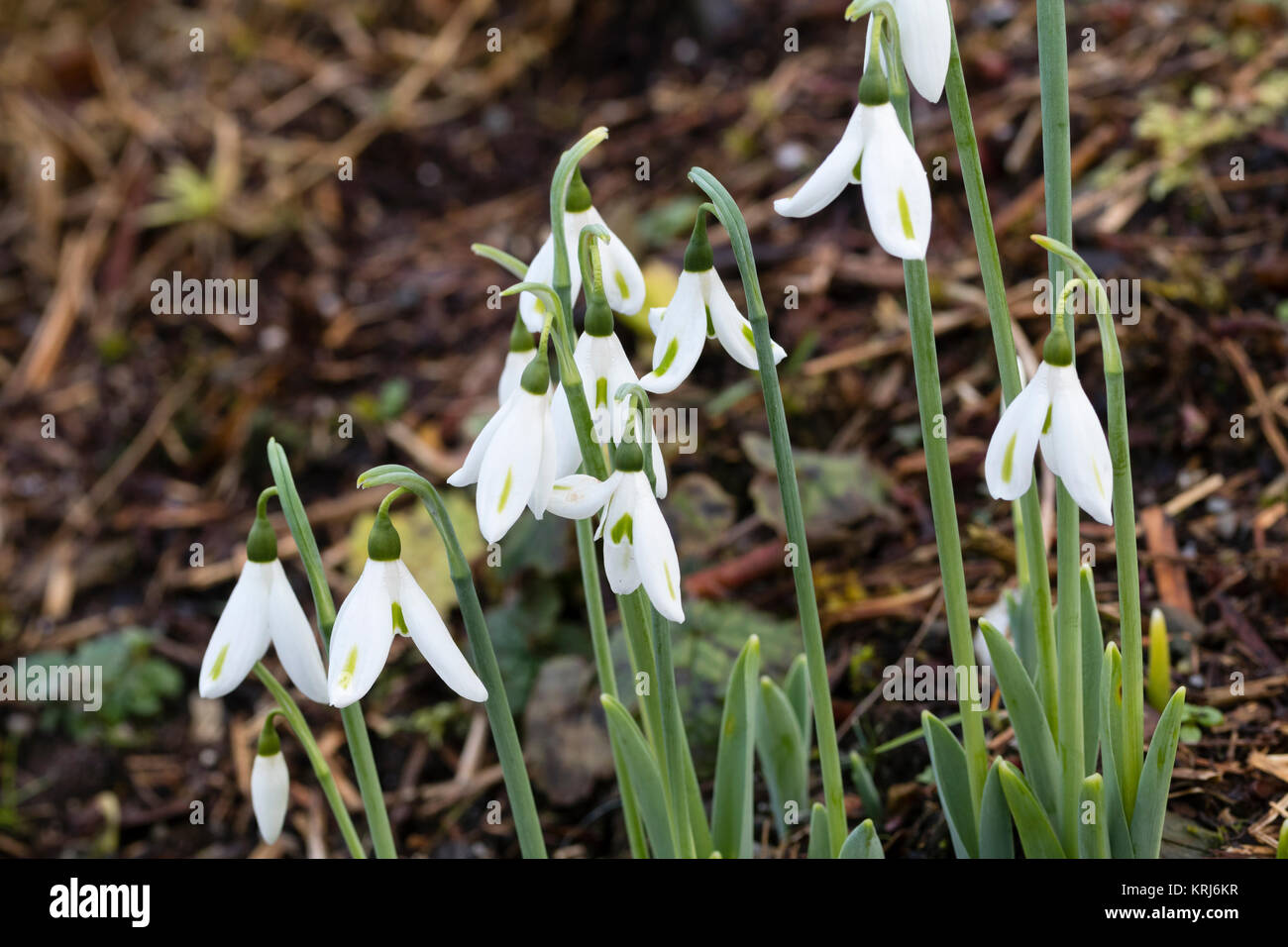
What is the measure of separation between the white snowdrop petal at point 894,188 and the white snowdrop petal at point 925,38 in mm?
50

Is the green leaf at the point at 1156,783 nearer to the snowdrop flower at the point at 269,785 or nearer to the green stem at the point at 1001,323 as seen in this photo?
the green stem at the point at 1001,323

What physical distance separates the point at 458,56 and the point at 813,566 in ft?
9.28

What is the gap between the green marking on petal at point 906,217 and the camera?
1352 mm

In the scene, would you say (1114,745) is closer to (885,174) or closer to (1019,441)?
(1019,441)

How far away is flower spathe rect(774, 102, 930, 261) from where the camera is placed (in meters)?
1.35

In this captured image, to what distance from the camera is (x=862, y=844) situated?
164 cm

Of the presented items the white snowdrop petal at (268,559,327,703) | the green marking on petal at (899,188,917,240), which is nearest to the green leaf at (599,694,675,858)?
the white snowdrop petal at (268,559,327,703)

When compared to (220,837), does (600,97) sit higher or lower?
higher

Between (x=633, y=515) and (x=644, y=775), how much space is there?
17.1 inches

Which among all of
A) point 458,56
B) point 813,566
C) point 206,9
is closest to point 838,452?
point 813,566

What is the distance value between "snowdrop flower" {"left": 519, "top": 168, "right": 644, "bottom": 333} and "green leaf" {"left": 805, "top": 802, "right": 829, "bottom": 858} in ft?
2.37

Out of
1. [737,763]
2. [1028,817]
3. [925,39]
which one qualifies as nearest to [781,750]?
[737,763]

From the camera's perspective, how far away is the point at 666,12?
4.39 m
